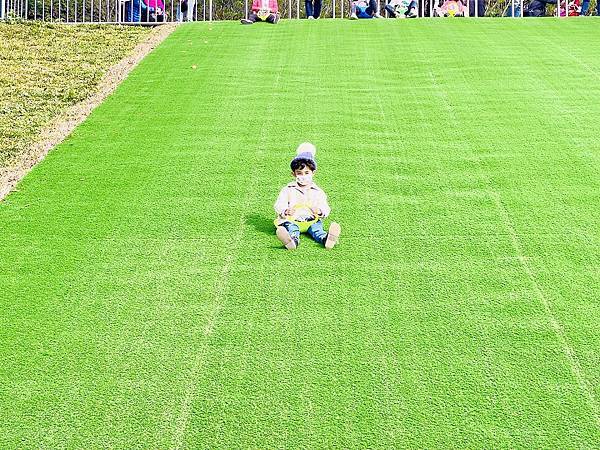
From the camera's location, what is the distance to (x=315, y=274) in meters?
7.30

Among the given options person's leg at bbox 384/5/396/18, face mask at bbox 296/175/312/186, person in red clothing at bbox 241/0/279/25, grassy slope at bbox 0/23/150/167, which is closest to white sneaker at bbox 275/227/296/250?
face mask at bbox 296/175/312/186

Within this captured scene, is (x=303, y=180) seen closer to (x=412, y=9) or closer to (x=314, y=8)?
(x=314, y=8)

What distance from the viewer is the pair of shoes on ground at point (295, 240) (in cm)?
770

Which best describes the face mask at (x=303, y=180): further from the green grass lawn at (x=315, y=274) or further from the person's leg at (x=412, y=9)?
A: the person's leg at (x=412, y=9)

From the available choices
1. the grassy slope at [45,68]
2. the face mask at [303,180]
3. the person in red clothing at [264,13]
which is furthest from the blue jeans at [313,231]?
the person in red clothing at [264,13]

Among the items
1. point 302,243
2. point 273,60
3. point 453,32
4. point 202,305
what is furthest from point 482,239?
point 453,32

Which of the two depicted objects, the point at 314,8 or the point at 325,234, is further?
the point at 314,8

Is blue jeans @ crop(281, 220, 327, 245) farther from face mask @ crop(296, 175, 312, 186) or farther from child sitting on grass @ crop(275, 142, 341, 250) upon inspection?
face mask @ crop(296, 175, 312, 186)

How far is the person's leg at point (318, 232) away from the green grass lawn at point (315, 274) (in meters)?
0.10

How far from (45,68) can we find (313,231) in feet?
28.7

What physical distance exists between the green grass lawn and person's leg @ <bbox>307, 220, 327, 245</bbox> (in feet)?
0.31

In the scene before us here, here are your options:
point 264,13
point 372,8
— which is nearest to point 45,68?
point 264,13

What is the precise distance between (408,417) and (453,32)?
498 inches

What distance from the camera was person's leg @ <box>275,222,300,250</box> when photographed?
25.2 feet
